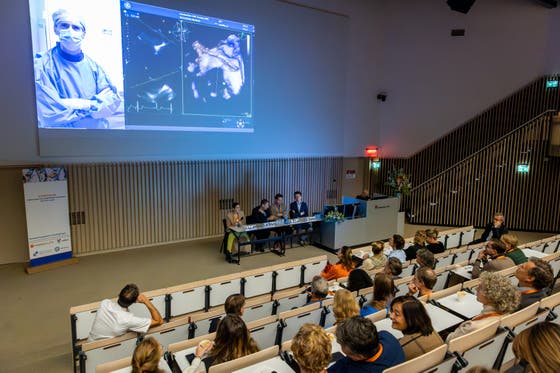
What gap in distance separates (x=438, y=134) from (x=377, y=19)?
13.4ft

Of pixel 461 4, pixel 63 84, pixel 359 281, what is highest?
pixel 461 4

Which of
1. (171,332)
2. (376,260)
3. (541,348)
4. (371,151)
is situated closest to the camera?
(541,348)

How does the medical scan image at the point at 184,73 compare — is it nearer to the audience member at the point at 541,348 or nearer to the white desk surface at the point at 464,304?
the white desk surface at the point at 464,304

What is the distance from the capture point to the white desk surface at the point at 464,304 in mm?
3827

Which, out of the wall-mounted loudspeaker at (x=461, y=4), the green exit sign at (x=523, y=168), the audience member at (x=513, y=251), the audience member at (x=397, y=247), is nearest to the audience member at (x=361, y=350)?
the audience member at (x=397, y=247)

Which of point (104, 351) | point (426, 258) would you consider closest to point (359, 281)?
point (426, 258)

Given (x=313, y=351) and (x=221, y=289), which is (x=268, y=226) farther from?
(x=313, y=351)

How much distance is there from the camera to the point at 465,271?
5344 mm

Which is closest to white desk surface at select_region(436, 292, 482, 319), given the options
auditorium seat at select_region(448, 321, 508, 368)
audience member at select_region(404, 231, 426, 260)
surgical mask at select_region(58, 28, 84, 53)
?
auditorium seat at select_region(448, 321, 508, 368)

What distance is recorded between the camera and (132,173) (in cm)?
867

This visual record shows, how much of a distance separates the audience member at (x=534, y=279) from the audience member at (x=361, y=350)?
7.03 feet

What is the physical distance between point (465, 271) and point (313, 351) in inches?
147

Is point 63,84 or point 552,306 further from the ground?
point 63,84

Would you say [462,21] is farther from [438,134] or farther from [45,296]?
[45,296]
